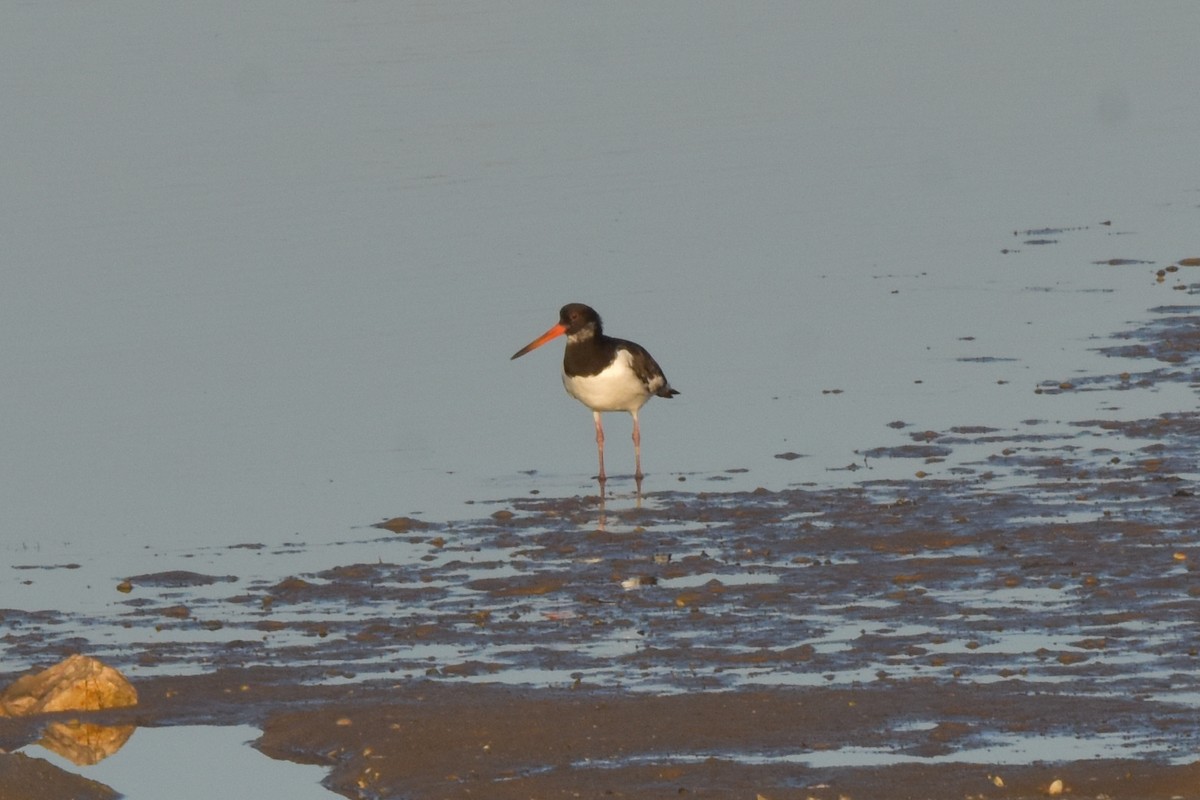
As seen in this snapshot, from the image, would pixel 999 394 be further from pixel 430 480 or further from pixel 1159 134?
pixel 1159 134

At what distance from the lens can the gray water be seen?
1752 cm

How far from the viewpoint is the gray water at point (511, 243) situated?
1752 cm

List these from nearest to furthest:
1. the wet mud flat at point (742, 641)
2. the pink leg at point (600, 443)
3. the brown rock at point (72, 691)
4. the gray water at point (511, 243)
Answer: the wet mud flat at point (742, 641), the brown rock at point (72, 691), the pink leg at point (600, 443), the gray water at point (511, 243)

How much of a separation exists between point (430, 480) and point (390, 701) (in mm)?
5634

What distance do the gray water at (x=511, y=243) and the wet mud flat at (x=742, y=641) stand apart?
0.95m

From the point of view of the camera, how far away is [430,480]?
16922 millimetres

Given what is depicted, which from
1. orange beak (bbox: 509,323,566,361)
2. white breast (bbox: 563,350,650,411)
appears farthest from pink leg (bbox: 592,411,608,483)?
orange beak (bbox: 509,323,566,361)

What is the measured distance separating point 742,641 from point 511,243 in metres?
14.4

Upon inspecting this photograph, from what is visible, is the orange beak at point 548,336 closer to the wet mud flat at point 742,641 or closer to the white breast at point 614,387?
the white breast at point 614,387

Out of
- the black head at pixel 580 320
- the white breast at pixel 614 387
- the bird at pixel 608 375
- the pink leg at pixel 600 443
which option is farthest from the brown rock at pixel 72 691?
the black head at pixel 580 320

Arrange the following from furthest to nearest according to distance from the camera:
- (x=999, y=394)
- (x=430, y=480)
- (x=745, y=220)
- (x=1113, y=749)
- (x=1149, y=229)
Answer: (x=745, y=220), (x=1149, y=229), (x=999, y=394), (x=430, y=480), (x=1113, y=749)

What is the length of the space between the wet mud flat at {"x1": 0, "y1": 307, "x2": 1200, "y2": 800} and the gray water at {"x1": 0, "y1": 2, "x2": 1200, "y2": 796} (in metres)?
0.95

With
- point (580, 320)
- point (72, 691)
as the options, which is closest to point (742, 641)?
point (72, 691)

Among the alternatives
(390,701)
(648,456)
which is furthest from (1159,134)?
(390,701)
